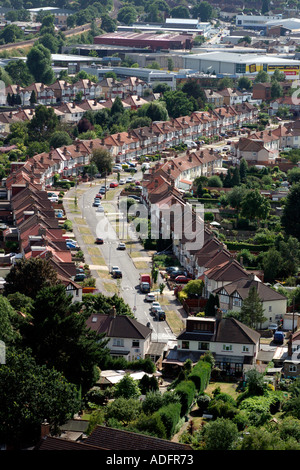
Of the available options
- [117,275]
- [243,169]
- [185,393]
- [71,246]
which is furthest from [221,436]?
[243,169]

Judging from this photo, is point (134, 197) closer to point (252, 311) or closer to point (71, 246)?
point (71, 246)

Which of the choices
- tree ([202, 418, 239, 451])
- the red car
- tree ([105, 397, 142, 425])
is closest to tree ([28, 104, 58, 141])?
the red car

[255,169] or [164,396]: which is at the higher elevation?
[164,396]

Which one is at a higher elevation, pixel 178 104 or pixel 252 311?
pixel 252 311

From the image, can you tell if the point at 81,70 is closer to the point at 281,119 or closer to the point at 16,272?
the point at 281,119

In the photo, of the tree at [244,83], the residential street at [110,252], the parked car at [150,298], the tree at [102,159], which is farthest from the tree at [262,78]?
the parked car at [150,298]

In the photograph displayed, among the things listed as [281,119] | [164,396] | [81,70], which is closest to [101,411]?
[164,396]

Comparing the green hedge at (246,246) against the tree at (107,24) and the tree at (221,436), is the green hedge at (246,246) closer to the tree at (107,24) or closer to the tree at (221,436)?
the tree at (221,436)
